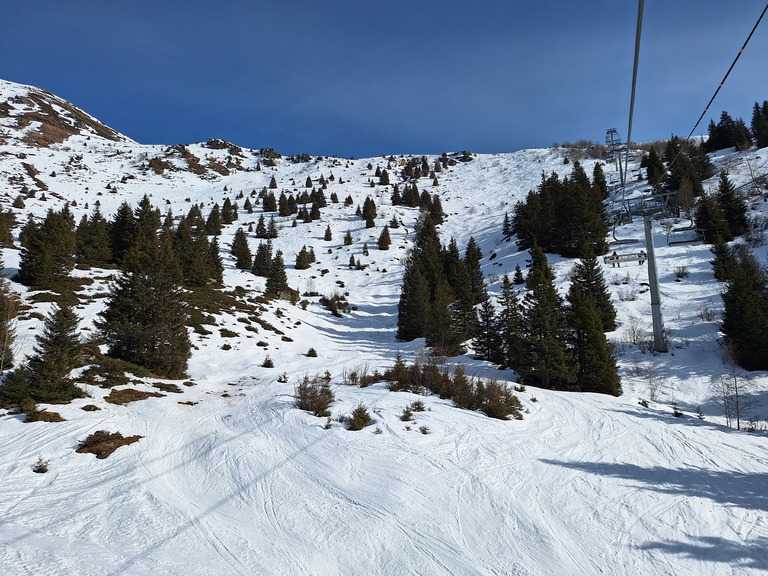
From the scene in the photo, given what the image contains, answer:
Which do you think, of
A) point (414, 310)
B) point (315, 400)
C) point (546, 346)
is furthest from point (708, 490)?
point (414, 310)

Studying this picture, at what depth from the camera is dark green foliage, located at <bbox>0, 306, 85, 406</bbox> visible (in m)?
9.87

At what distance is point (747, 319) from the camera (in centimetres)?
1808

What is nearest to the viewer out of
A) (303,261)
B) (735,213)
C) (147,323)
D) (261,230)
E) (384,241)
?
(147,323)

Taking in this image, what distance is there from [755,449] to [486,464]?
7.63 meters

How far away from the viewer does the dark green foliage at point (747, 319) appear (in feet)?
58.2

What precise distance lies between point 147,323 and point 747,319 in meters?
31.3

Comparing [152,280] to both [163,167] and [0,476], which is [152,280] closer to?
[0,476]

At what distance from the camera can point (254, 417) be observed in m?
9.72

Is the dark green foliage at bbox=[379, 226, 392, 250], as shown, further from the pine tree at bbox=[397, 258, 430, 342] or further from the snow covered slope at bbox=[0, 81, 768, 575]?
the snow covered slope at bbox=[0, 81, 768, 575]

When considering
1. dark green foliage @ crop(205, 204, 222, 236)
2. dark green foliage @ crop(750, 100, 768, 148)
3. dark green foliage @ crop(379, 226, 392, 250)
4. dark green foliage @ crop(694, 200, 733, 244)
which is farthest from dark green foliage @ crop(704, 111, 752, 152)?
dark green foliage @ crop(205, 204, 222, 236)

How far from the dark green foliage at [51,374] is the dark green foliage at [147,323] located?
375cm

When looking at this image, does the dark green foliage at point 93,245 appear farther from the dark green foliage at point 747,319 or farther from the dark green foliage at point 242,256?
the dark green foliage at point 747,319

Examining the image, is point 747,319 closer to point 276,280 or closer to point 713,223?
point 713,223

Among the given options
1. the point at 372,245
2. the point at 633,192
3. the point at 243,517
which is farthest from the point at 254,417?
the point at 633,192
